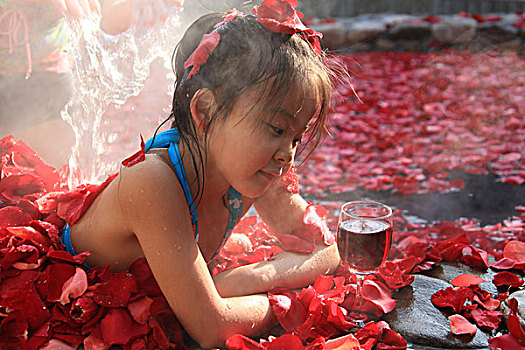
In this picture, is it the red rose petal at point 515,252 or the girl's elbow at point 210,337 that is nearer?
the girl's elbow at point 210,337

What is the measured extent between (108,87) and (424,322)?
8.24 ft

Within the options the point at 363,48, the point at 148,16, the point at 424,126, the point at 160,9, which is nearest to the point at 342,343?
the point at 160,9

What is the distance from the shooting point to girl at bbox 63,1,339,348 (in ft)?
5.05

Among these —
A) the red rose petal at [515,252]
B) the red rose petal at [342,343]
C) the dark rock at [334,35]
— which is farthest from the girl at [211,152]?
the dark rock at [334,35]

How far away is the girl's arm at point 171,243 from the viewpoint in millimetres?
1535

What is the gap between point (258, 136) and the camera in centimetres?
154

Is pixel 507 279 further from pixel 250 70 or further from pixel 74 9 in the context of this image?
pixel 74 9

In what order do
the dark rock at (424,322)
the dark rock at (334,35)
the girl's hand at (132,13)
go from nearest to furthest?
1. the dark rock at (424,322)
2. the girl's hand at (132,13)
3. the dark rock at (334,35)

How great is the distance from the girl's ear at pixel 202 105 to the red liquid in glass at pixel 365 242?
0.57 m

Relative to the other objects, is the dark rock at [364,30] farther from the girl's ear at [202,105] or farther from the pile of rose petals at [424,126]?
the girl's ear at [202,105]

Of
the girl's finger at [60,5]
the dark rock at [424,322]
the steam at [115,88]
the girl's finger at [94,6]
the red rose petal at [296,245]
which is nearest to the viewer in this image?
the dark rock at [424,322]

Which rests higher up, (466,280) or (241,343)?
(241,343)

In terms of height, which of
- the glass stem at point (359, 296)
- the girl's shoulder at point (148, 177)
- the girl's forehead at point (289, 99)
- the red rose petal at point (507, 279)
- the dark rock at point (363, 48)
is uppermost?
the girl's forehead at point (289, 99)

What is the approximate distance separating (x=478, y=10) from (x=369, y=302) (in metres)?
8.16
